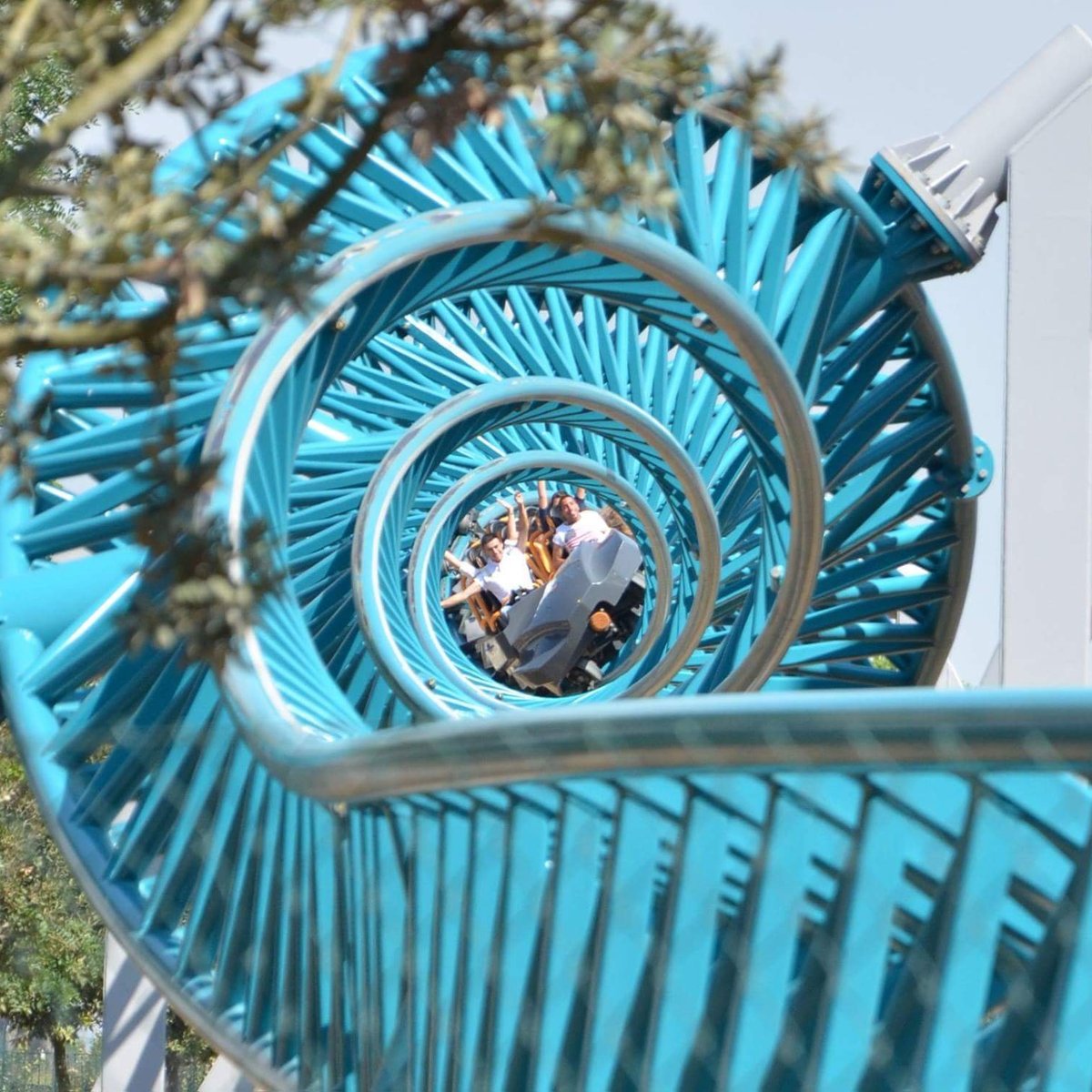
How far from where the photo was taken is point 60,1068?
1809 centimetres

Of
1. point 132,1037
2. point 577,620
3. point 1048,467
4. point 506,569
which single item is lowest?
point 132,1037

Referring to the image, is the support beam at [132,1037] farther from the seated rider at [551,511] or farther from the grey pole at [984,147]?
the seated rider at [551,511]

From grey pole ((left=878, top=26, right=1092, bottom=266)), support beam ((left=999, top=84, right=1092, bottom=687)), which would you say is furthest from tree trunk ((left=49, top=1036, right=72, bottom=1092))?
grey pole ((left=878, top=26, right=1092, bottom=266))

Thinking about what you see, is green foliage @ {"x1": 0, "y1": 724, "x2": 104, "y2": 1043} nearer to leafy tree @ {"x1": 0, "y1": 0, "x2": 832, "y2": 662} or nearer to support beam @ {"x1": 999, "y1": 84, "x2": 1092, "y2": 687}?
support beam @ {"x1": 999, "y1": 84, "x2": 1092, "y2": 687}

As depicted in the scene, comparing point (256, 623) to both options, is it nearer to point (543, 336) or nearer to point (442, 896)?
point (442, 896)

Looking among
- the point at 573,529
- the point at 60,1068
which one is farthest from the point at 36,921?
the point at 573,529

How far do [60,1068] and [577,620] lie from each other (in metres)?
7.42

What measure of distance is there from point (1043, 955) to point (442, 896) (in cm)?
163

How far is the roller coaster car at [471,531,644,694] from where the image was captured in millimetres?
21703

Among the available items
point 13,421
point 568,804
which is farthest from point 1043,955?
point 13,421

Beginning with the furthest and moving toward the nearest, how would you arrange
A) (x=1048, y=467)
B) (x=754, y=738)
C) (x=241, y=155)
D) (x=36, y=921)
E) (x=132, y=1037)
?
A: (x=36, y=921) < (x=132, y=1037) < (x=1048, y=467) < (x=754, y=738) < (x=241, y=155)

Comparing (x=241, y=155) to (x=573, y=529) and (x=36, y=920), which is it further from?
(x=573, y=529)

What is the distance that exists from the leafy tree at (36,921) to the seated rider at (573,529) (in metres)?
7.12

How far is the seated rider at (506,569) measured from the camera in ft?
73.8
